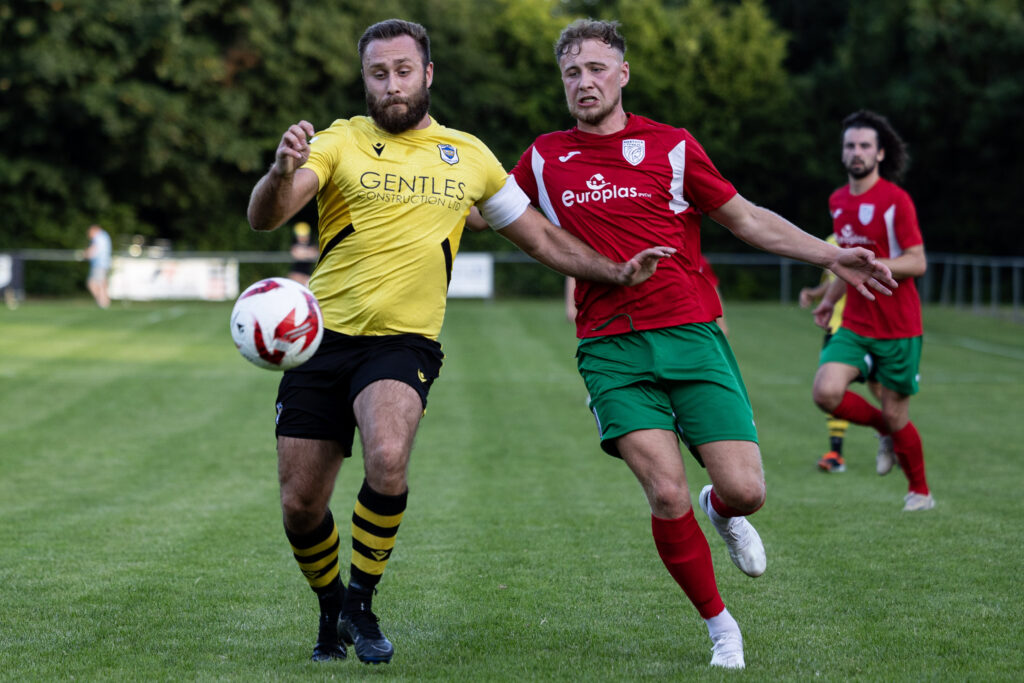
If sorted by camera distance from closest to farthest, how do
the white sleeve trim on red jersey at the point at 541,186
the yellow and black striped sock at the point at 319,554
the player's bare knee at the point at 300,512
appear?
the player's bare knee at the point at 300,512 < the yellow and black striped sock at the point at 319,554 < the white sleeve trim on red jersey at the point at 541,186

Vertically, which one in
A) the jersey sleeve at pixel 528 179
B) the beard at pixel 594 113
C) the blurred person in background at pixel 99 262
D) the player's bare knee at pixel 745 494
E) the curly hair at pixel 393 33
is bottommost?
the blurred person in background at pixel 99 262

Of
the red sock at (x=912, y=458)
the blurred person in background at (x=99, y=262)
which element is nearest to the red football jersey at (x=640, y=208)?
the red sock at (x=912, y=458)

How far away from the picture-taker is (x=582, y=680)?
4.66 m

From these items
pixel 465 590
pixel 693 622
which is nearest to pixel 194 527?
pixel 465 590

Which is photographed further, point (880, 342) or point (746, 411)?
point (880, 342)

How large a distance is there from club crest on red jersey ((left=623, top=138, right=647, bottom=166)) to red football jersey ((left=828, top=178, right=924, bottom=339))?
12.3ft

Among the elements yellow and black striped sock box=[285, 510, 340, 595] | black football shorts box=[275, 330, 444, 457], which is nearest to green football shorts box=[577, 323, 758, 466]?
black football shorts box=[275, 330, 444, 457]

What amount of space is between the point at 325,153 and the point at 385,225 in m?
0.37

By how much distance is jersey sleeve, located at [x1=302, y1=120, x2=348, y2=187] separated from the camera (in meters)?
5.00

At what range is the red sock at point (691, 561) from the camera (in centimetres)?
503

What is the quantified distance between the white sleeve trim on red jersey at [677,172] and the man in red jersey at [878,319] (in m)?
3.49

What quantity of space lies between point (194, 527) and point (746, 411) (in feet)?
13.8

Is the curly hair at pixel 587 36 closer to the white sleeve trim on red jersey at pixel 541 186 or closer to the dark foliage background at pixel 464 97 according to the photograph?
the white sleeve trim on red jersey at pixel 541 186

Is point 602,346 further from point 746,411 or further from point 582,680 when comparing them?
point 582,680
